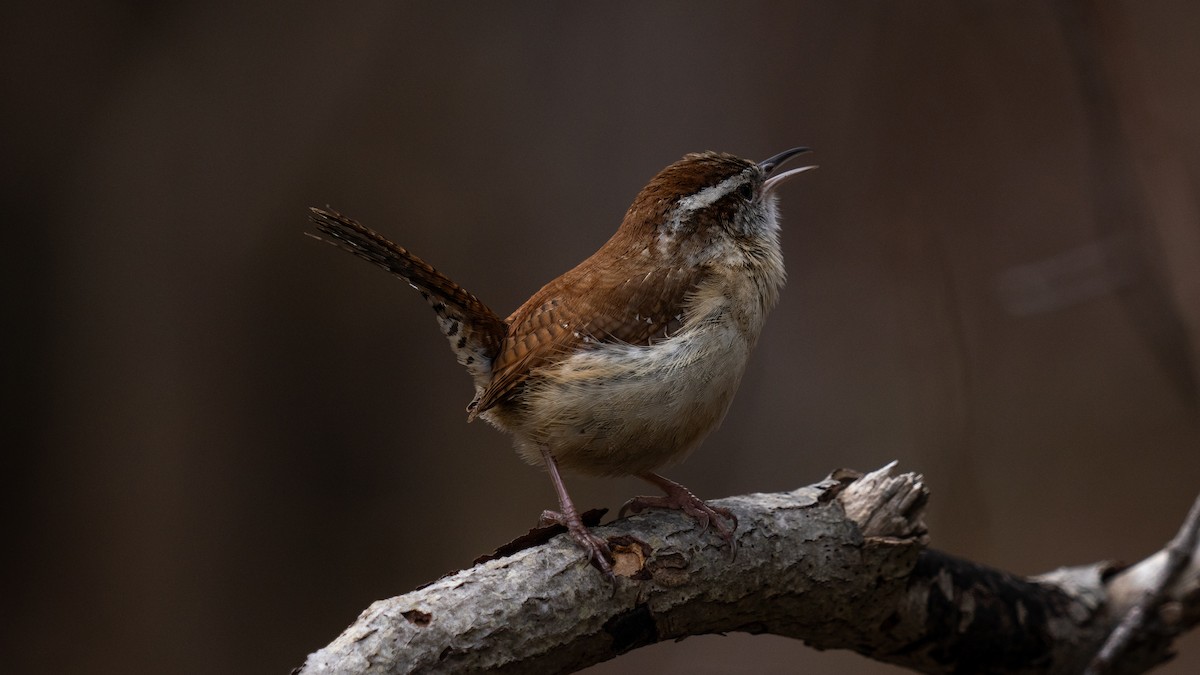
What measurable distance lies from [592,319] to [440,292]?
1.37ft

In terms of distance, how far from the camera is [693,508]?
2619 mm

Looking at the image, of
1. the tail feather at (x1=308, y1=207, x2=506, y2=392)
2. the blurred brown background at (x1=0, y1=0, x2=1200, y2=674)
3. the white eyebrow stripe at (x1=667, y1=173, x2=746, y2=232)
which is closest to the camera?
the tail feather at (x1=308, y1=207, x2=506, y2=392)

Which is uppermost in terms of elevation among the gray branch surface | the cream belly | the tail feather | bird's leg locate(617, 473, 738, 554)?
the tail feather

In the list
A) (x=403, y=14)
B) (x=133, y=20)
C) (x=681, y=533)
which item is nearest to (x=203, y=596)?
(x=133, y=20)

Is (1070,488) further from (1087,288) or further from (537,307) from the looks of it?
(537,307)

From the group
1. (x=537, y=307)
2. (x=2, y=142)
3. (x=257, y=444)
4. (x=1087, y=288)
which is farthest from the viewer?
(x=257, y=444)

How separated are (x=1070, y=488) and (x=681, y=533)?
392cm

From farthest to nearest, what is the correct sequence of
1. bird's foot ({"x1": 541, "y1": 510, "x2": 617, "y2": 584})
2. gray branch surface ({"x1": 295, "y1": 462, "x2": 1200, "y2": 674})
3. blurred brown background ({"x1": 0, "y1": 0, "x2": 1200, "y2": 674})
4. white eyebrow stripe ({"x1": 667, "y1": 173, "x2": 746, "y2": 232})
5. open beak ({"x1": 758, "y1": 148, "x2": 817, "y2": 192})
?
blurred brown background ({"x1": 0, "y1": 0, "x2": 1200, "y2": 674})
open beak ({"x1": 758, "y1": 148, "x2": 817, "y2": 192})
white eyebrow stripe ({"x1": 667, "y1": 173, "x2": 746, "y2": 232})
bird's foot ({"x1": 541, "y1": 510, "x2": 617, "y2": 584})
gray branch surface ({"x1": 295, "y1": 462, "x2": 1200, "y2": 674})

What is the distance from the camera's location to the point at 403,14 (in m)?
5.80

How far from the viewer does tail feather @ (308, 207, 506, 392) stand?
255 cm

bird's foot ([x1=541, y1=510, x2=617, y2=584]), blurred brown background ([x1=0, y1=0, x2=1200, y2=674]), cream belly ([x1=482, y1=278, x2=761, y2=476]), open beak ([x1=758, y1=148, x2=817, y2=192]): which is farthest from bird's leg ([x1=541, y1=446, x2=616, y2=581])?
blurred brown background ([x1=0, y1=0, x2=1200, y2=674])

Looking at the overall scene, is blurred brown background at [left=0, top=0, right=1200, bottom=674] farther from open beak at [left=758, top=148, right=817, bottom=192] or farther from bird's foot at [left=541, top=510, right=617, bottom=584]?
bird's foot at [left=541, top=510, right=617, bottom=584]

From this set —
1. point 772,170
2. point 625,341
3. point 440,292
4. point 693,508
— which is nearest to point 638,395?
point 625,341

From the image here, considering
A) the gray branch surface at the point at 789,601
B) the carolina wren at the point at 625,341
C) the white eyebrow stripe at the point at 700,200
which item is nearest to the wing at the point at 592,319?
the carolina wren at the point at 625,341
